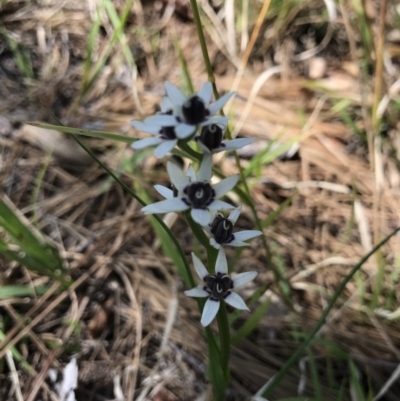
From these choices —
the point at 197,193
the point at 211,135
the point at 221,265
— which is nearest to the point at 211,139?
the point at 211,135

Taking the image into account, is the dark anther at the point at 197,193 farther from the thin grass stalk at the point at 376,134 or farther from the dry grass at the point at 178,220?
the thin grass stalk at the point at 376,134

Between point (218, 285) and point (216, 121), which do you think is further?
point (218, 285)

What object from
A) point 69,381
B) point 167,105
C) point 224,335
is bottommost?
point 69,381

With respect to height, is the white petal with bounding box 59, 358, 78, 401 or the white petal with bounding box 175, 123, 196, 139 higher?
the white petal with bounding box 175, 123, 196, 139

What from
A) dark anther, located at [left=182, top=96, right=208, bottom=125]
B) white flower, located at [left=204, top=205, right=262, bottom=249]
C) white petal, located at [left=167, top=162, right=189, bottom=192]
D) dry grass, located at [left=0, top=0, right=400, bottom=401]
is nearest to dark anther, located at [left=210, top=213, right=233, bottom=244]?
white flower, located at [left=204, top=205, right=262, bottom=249]

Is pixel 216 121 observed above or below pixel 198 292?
above

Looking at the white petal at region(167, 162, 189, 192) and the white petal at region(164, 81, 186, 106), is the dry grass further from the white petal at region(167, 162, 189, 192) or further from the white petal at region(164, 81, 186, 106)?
the white petal at region(164, 81, 186, 106)

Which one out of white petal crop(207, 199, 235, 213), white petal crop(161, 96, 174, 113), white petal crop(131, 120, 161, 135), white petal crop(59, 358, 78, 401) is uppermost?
white petal crop(161, 96, 174, 113)

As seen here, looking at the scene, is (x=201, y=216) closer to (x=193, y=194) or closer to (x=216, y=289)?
(x=193, y=194)
